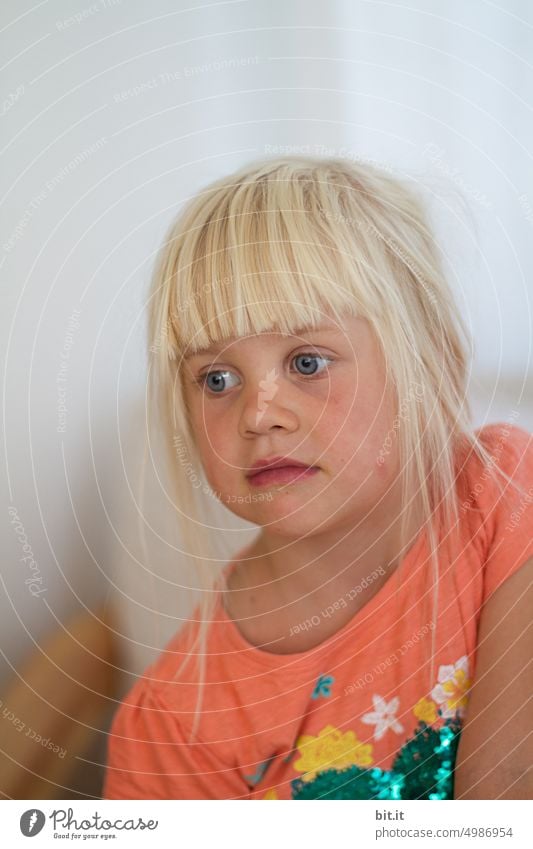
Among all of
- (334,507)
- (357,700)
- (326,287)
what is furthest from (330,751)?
(326,287)

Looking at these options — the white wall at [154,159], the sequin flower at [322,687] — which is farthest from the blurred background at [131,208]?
the sequin flower at [322,687]

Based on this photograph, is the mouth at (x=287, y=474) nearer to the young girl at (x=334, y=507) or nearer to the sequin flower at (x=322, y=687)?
the young girl at (x=334, y=507)

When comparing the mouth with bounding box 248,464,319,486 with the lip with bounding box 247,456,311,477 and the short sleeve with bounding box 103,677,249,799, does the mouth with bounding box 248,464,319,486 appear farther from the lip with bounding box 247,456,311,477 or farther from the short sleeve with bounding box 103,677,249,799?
the short sleeve with bounding box 103,677,249,799

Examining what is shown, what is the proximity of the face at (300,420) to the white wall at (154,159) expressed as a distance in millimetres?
65

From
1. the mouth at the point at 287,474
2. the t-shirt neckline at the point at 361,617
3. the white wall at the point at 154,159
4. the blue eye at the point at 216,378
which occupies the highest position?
the white wall at the point at 154,159

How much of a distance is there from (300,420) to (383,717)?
0.21 metres

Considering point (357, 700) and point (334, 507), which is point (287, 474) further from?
point (357, 700)

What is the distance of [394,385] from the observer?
2.01 ft

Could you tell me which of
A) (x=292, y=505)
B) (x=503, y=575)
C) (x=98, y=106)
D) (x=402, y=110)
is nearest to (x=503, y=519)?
(x=503, y=575)

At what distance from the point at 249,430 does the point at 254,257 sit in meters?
0.11

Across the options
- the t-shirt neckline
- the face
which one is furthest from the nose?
the t-shirt neckline

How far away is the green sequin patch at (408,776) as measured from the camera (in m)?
0.60

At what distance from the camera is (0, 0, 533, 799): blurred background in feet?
2.07
